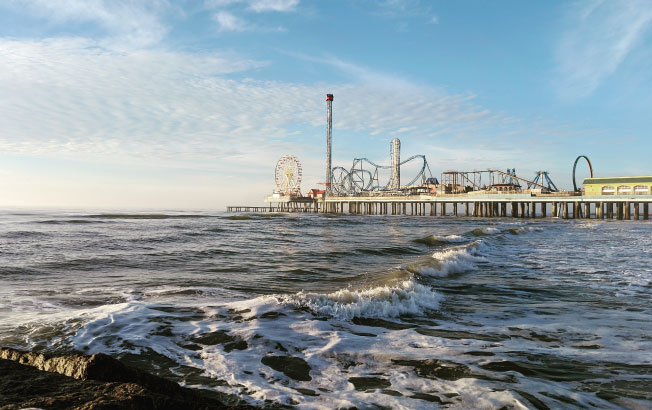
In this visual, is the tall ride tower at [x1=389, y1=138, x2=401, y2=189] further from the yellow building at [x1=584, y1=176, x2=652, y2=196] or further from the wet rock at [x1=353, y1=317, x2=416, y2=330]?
the wet rock at [x1=353, y1=317, x2=416, y2=330]

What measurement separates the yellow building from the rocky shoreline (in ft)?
227

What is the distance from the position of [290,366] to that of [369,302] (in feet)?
9.83

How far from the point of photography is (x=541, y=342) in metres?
5.28

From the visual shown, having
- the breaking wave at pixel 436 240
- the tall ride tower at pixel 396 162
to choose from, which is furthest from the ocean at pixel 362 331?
the tall ride tower at pixel 396 162

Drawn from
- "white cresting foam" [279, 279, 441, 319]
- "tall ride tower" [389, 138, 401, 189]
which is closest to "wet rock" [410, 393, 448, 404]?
"white cresting foam" [279, 279, 441, 319]

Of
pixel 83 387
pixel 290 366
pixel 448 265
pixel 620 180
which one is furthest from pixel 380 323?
pixel 620 180

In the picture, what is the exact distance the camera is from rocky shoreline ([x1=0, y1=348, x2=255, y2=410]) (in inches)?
93.2

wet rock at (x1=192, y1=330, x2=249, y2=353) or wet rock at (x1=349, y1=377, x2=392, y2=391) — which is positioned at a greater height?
wet rock at (x1=192, y1=330, x2=249, y2=353)

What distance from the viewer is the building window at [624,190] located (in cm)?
5664

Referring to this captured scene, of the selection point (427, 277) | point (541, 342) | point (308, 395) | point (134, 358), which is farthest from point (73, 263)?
point (541, 342)

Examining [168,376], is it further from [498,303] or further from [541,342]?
[498,303]

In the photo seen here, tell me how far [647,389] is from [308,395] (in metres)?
3.26

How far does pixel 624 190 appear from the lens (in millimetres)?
57219

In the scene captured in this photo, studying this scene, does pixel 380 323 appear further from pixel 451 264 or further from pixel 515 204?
pixel 515 204
